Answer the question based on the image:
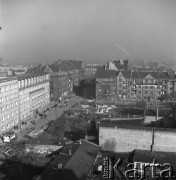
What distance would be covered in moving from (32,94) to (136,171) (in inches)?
643

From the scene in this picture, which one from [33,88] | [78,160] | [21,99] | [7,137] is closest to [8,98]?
[21,99]

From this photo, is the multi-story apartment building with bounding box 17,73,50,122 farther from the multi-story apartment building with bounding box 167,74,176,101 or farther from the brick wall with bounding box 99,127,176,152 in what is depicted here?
the multi-story apartment building with bounding box 167,74,176,101

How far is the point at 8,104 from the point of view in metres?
20.5

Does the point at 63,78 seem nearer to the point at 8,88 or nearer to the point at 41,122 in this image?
the point at 41,122

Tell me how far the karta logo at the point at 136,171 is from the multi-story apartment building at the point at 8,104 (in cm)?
1020

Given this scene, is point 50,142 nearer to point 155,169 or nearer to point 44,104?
point 155,169

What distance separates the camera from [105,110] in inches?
1021

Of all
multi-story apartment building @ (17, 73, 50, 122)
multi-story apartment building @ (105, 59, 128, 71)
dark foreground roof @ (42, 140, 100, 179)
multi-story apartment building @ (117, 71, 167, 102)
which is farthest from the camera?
multi-story apartment building @ (105, 59, 128, 71)

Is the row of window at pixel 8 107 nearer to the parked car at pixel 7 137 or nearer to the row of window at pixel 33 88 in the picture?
the row of window at pixel 33 88

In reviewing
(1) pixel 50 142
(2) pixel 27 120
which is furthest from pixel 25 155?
(2) pixel 27 120

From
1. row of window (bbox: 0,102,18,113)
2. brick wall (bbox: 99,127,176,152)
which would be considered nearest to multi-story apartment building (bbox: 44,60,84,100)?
row of window (bbox: 0,102,18,113)

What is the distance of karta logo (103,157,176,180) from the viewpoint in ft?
33.5

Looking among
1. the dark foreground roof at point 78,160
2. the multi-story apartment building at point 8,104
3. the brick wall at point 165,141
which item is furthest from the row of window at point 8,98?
the brick wall at point 165,141

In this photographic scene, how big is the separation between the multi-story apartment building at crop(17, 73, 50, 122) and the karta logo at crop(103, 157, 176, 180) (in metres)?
12.6
